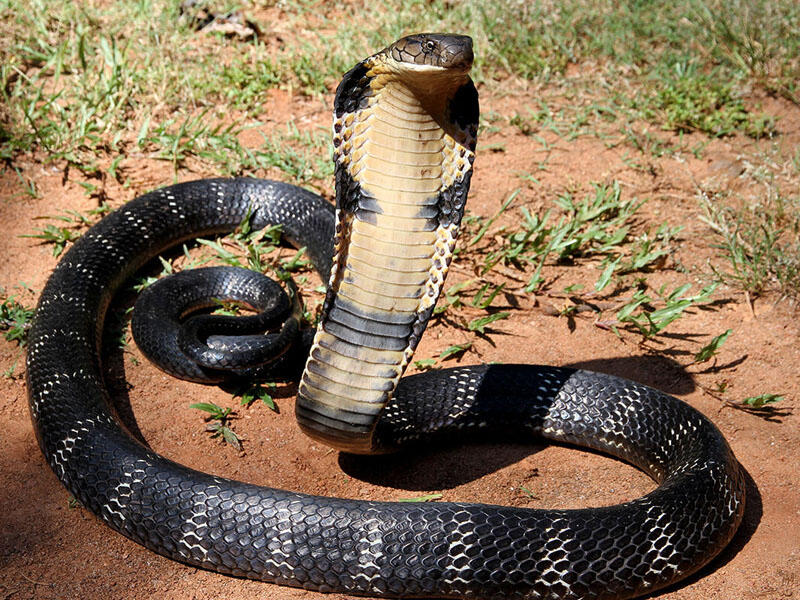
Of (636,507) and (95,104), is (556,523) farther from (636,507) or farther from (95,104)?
(95,104)

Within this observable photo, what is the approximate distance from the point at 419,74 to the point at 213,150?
3.84m

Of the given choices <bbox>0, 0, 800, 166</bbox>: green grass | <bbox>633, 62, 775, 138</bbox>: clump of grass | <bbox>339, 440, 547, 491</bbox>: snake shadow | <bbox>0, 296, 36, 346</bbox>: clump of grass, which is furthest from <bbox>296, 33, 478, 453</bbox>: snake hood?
<bbox>633, 62, 775, 138</bbox>: clump of grass

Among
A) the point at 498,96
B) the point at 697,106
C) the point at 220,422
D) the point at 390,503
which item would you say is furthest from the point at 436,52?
the point at 697,106

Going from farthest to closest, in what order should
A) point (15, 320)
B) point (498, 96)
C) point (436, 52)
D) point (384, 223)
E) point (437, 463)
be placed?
point (498, 96) → point (15, 320) → point (437, 463) → point (384, 223) → point (436, 52)

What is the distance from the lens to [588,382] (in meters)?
4.55

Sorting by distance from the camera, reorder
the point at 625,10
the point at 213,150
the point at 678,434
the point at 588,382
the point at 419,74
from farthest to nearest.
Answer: the point at 625,10
the point at 213,150
the point at 588,382
the point at 678,434
the point at 419,74

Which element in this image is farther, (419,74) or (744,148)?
(744,148)

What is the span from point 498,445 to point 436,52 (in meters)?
2.31

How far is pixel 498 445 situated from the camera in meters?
4.57

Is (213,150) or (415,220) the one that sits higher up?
(415,220)

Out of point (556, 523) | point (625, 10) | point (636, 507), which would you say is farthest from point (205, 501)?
point (625, 10)

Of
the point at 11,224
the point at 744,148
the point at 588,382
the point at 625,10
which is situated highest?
the point at 625,10

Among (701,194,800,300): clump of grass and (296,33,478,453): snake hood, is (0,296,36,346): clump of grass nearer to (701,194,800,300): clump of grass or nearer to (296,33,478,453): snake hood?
(296,33,478,453): snake hood

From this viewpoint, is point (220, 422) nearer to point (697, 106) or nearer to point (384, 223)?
point (384, 223)
